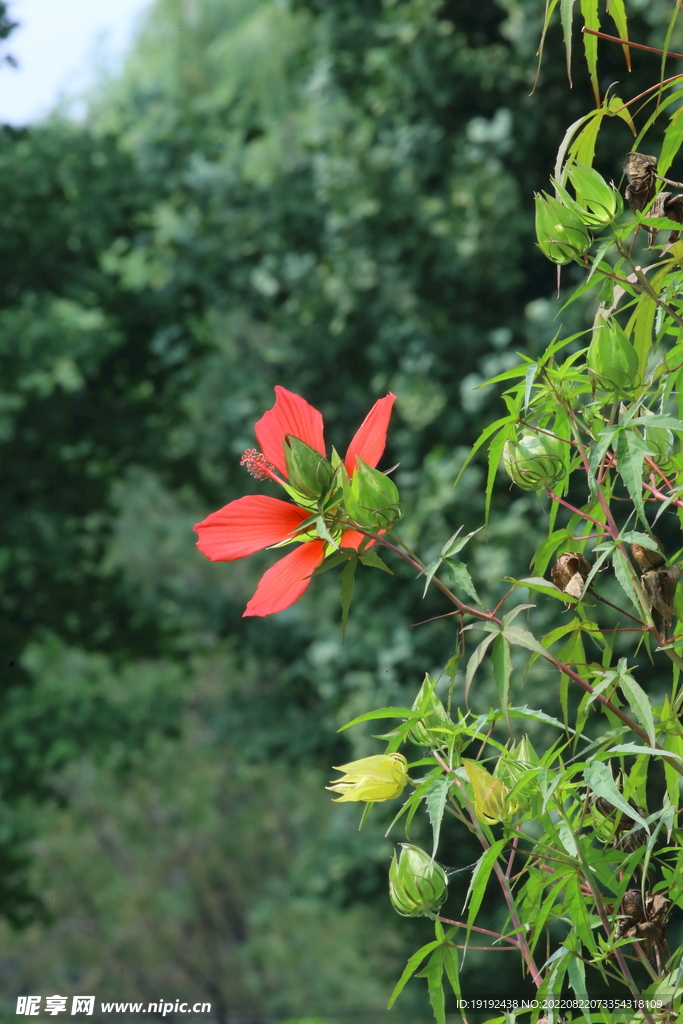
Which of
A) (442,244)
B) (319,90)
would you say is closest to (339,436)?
(442,244)

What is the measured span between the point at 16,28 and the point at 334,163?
0.58 m

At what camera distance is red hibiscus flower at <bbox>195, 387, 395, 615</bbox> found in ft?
1.07

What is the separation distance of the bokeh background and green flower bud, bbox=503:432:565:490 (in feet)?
3.38

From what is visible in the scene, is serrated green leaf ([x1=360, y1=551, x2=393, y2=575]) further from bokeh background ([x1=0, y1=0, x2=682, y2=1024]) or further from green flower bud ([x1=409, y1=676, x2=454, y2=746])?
bokeh background ([x1=0, y1=0, x2=682, y2=1024])

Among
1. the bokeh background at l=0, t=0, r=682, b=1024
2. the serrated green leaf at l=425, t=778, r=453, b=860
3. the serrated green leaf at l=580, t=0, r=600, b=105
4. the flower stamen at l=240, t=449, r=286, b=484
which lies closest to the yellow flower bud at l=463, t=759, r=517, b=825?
the serrated green leaf at l=425, t=778, r=453, b=860

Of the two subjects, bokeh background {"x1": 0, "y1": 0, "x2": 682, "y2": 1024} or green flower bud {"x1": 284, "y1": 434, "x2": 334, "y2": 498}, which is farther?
bokeh background {"x1": 0, "y1": 0, "x2": 682, "y2": 1024}

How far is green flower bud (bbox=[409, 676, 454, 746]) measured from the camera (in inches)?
14.2

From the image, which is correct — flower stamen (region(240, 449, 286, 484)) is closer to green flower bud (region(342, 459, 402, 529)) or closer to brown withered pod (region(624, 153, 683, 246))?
green flower bud (region(342, 459, 402, 529))

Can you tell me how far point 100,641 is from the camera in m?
2.31

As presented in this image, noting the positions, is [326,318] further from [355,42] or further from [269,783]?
[269,783]

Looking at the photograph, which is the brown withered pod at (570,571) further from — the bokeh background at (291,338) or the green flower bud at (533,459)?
the bokeh background at (291,338)

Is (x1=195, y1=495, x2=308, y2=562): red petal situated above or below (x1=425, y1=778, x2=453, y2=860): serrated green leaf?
above

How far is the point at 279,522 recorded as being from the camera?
33 centimetres

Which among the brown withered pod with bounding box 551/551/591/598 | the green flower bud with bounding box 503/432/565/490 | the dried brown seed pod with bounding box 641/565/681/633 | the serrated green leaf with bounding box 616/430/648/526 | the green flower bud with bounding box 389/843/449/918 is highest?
the serrated green leaf with bounding box 616/430/648/526
